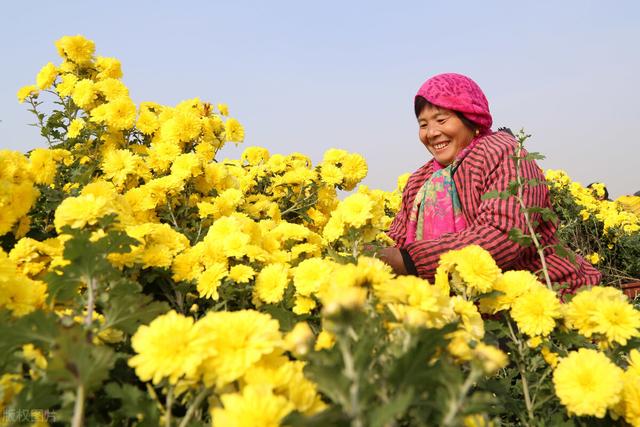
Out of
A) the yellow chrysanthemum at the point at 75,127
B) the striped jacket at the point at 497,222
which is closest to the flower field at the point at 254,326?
the yellow chrysanthemum at the point at 75,127

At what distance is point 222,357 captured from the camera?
2.76 ft

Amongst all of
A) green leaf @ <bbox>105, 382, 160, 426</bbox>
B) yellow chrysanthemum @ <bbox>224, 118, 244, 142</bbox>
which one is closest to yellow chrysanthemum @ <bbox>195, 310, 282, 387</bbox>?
green leaf @ <bbox>105, 382, 160, 426</bbox>

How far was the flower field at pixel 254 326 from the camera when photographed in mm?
777

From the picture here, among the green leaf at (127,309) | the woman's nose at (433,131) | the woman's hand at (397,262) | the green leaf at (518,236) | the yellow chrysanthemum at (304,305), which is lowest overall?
the green leaf at (127,309)

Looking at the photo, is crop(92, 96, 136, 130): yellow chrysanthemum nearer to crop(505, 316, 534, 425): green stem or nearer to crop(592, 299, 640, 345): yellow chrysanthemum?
crop(505, 316, 534, 425): green stem

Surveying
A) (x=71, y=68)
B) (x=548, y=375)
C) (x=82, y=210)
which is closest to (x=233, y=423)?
(x=82, y=210)

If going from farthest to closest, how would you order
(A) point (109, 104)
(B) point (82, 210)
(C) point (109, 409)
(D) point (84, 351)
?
(A) point (109, 104) → (B) point (82, 210) → (C) point (109, 409) → (D) point (84, 351)

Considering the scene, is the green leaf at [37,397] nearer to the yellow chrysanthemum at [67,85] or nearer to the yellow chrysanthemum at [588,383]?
the yellow chrysanthemum at [588,383]

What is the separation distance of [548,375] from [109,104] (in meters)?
2.54

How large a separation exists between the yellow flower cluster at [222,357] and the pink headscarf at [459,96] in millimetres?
2357

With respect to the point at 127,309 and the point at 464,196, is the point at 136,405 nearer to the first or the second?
the point at 127,309

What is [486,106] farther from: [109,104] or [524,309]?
[109,104]

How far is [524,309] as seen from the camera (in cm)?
132

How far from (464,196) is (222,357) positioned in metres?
2.16
